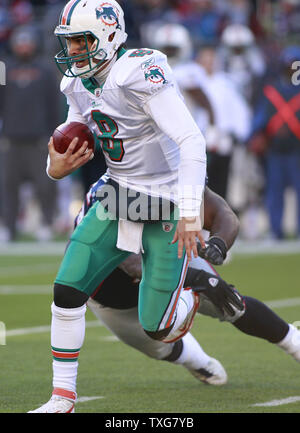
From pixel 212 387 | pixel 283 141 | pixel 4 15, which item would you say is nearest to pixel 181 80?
pixel 283 141

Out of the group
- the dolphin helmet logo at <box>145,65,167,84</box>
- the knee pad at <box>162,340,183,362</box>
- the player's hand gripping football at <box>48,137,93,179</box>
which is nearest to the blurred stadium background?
the knee pad at <box>162,340,183,362</box>

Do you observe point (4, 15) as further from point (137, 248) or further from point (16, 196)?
point (137, 248)

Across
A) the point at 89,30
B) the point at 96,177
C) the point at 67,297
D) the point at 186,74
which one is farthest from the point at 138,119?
Answer: the point at 96,177

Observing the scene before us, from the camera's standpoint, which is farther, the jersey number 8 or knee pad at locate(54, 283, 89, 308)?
the jersey number 8

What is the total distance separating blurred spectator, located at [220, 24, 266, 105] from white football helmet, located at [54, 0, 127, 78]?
8.38 metres

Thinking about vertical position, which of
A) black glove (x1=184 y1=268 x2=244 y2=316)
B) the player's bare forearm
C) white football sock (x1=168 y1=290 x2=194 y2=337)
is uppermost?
the player's bare forearm

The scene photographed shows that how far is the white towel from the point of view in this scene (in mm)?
4312

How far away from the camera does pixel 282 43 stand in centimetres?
1535

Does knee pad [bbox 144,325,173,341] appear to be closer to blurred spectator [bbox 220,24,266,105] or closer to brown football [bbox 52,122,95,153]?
brown football [bbox 52,122,95,153]

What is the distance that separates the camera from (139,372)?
509 centimetres

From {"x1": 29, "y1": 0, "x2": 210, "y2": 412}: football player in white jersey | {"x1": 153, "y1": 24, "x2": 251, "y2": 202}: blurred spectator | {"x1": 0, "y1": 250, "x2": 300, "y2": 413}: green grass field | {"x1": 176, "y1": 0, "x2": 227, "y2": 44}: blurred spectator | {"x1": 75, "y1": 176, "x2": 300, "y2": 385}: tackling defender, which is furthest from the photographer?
{"x1": 176, "y1": 0, "x2": 227, "y2": 44}: blurred spectator

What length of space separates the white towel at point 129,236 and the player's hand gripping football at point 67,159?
314 mm

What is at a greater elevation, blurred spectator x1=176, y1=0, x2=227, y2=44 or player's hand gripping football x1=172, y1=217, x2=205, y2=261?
player's hand gripping football x1=172, y1=217, x2=205, y2=261

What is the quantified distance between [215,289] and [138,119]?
83 centimetres
